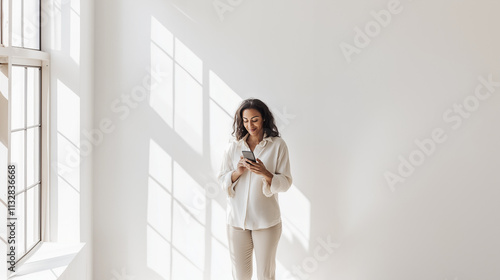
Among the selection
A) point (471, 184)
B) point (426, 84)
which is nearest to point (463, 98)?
point (426, 84)

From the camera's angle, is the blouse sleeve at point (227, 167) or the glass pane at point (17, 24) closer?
the glass pane at point (17, 24)

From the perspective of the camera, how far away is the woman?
3.44m

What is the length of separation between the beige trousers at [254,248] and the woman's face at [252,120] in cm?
66

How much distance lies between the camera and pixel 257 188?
11.4 feet

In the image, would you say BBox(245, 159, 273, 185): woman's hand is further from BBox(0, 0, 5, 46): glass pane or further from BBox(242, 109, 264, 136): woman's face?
BBox(0, 0, 5, 46): glass pane

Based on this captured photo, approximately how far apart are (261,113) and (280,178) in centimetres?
45

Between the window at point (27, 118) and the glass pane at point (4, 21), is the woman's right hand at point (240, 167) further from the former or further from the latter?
the glass pane at point (4, 21)

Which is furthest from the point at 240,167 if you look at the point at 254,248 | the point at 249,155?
the point at 254,248

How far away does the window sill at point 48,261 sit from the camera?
2861 millimetres

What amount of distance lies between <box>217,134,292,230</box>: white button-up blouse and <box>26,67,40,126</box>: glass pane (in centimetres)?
124

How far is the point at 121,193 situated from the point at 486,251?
282 centimetres

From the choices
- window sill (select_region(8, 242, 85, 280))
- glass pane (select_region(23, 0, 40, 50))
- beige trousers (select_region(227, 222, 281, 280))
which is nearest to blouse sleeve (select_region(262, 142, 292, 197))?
beige trousers (select_region(227, 222, 281, 280))

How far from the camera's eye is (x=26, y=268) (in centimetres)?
296

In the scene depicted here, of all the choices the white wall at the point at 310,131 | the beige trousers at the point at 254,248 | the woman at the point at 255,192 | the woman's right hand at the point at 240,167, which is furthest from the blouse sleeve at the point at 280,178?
the white wall at the point at 310,131
